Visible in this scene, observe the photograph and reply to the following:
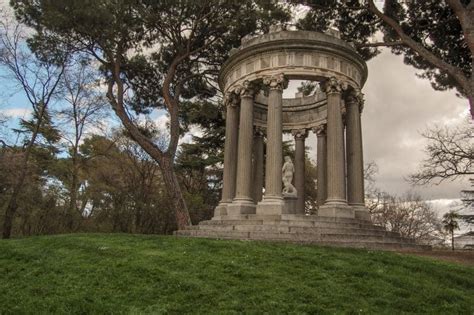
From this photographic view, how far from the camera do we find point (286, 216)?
16.4 meters

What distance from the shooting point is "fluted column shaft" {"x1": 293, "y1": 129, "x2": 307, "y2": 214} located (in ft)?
75.4

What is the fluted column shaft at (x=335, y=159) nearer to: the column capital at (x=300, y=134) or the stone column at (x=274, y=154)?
the stone column at (x=274, y=154)

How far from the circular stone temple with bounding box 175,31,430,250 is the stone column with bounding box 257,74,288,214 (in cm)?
4

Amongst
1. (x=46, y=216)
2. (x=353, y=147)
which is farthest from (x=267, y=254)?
(x=46, y=216)

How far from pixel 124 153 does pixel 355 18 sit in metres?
19.8

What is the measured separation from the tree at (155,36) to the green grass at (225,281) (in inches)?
447

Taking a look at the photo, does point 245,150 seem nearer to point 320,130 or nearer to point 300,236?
point 300,236

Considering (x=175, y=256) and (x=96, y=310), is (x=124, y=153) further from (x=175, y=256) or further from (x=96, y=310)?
(x=96, y=310)

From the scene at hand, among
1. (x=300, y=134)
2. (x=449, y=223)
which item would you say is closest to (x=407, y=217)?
(x=449, y=223)

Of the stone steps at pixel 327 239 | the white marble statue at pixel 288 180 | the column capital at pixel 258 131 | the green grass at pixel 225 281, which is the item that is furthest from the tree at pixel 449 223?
the green grass at pixel 225 281

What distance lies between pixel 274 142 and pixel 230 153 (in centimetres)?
357

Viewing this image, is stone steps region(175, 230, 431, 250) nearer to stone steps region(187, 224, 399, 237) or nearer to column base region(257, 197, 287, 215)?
stone steps region(187, 224, 399, 237)

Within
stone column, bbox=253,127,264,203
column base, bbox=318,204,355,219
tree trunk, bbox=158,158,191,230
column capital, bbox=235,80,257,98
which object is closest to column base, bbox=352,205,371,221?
column base, bbox=318,204,355,219

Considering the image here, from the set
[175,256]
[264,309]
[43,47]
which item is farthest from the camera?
→ [43,47]
